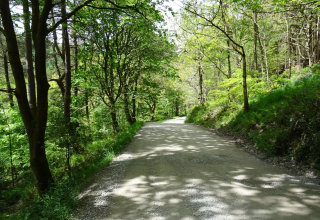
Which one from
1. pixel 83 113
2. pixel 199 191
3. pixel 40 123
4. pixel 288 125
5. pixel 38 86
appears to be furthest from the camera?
pixel 83 113

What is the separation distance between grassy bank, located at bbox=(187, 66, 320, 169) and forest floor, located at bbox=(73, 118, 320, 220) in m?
0.73

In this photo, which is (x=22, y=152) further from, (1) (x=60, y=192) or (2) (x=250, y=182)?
Result: (2) (x=250, y=182)

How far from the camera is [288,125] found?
6.17 meters

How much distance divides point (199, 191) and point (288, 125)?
4038 mm

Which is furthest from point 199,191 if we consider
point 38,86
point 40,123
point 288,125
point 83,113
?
point 83,113

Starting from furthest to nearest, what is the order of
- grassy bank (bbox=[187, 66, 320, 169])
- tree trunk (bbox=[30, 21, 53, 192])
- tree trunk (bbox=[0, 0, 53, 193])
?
tree trunk (bbox=[30, 21, 53, 192]) → tree trunk (bbox=[0, 0, 53, 193]) → grassy bank (bbox=[187, 66, 320, 169])

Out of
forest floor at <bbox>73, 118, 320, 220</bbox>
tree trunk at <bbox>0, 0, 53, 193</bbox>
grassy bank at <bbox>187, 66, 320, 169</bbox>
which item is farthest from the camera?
tree trunk at <bbox>0, 0, 53, 193</bbox>

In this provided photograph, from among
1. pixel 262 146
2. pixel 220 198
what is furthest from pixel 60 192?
pixel 262 146

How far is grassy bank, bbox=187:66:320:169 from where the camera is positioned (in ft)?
16.6

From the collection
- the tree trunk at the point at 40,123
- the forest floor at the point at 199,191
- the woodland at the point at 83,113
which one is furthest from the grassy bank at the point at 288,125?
the tree trunk at the point at 40,123

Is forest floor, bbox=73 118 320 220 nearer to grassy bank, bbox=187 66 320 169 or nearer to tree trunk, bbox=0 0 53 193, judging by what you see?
grassy bank, bbox=187 66 320 169

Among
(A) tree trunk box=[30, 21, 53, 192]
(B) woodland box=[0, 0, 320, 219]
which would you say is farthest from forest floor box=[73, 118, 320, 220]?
(A) tree trunk box=[30, 21, 53, 192]

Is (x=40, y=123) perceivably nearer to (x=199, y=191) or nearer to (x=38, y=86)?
(x=38, y=86)

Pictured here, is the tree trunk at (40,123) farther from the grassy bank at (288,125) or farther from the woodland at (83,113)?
the grassy bank at (288,125)
